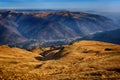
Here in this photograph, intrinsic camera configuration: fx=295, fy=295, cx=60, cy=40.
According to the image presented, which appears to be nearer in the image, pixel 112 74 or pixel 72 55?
pixel 112 74

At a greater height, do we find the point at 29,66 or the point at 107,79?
the point at 107,79

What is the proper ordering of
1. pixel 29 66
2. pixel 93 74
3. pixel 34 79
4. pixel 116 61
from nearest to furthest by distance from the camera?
pixel 34 79
pixel 93 74
pixel 116 61
pixel 29 66

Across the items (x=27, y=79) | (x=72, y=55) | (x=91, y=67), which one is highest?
(x=27, y=79)

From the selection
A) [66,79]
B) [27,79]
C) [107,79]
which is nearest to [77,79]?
[66,79]

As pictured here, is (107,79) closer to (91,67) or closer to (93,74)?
(93,74)

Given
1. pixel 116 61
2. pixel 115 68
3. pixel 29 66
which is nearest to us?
pixel 115 68

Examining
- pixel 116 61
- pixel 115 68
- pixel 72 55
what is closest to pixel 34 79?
pixel 115 68

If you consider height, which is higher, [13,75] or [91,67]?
[13,75]

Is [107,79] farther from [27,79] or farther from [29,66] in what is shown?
[29,66]

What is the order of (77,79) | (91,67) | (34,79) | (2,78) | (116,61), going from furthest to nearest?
(116,61)
(91,67)
(77,79)
(34,79)
(2,78)
